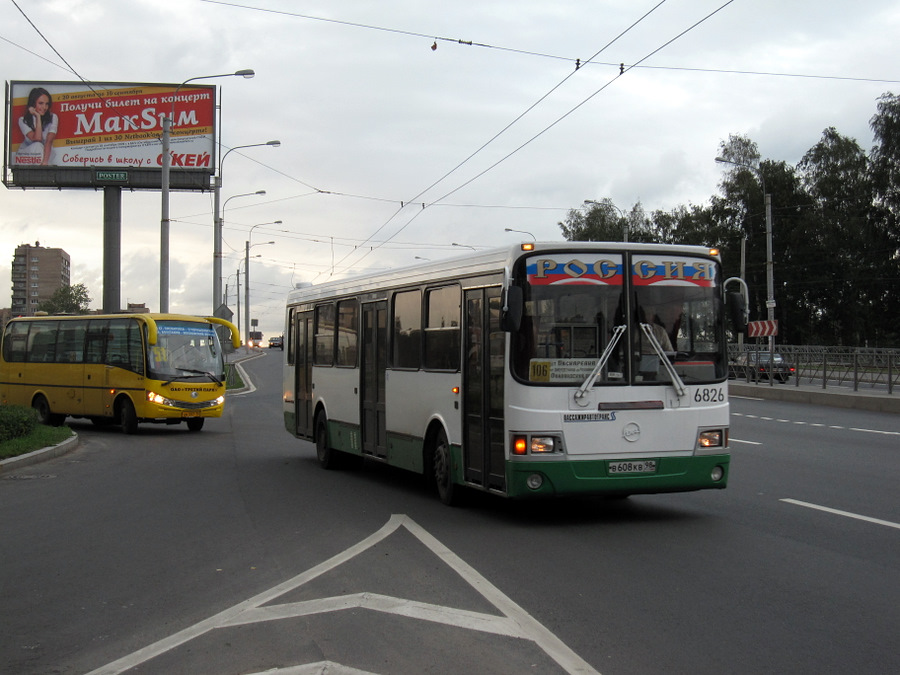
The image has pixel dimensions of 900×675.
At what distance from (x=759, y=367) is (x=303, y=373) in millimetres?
25665

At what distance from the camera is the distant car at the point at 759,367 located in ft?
119

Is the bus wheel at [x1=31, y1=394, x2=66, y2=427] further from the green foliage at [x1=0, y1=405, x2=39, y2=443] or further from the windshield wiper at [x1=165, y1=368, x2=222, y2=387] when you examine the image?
the green foliage at [x1=0, y1=405, x2=39, y2=443]

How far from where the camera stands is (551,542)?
28.3 ft

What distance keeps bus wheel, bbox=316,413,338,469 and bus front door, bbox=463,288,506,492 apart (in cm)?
517

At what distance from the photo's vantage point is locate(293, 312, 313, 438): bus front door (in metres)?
15.8

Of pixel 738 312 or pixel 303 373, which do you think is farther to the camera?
pixel 303 373

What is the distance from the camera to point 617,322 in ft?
30.5

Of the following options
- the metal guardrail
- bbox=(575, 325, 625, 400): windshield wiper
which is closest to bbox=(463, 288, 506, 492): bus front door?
bbox=(575, 325, 625, 400): windshield wiper

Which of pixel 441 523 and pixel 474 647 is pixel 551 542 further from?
pixel 474 647

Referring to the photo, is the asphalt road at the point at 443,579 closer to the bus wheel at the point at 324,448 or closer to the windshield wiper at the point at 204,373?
the bus wheel at the point at 324,448

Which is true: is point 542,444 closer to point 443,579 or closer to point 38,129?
point 443,579

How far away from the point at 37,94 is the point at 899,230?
2079 inches

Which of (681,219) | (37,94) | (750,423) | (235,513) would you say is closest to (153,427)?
(750,423)

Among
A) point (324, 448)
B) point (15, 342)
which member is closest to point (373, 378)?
point (324, 448)
